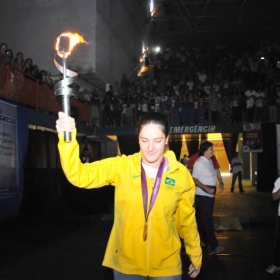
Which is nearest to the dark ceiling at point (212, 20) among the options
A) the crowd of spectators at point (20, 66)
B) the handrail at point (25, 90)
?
the crowd of spectators at point (20, 66)

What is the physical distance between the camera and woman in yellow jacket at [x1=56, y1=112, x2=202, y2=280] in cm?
227

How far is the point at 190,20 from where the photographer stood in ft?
89.3

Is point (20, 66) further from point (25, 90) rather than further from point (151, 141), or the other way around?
point (151, 141)

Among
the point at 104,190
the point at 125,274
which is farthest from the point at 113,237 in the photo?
the point at 104,190

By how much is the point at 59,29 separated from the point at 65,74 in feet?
51.2

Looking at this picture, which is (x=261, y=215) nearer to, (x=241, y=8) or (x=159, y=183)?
(x=159, y=183)

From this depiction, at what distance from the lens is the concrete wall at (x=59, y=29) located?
15891 millimetres

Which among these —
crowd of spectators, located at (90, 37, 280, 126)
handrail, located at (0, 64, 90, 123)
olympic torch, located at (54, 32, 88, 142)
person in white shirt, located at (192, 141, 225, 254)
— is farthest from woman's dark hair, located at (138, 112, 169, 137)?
crowd of spectators, located at (90, 37, 280, 126)

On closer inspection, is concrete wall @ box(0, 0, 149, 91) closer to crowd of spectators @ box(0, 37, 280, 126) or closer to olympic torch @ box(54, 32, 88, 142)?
crowd of spectators @ box(0, 37, 280, 126)

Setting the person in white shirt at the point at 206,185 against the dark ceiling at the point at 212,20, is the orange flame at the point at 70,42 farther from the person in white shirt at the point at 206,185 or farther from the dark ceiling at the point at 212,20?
the dark ceiling at the point at 212,20

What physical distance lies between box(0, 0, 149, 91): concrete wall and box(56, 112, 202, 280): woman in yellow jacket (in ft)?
45.0

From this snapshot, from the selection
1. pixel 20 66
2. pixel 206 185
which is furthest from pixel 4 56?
pixel 206 185

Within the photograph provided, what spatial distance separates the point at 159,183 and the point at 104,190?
29.9ft

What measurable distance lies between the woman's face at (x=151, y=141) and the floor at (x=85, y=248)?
3152 millimetres
